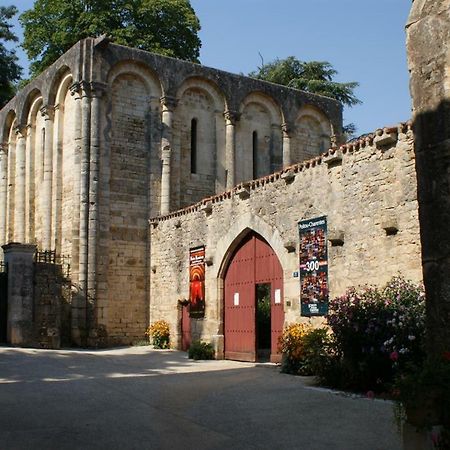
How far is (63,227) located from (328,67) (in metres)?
17.8

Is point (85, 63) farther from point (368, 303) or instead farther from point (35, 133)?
point (368, 303)

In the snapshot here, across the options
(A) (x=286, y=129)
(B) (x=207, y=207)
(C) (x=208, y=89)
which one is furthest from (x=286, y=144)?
(B) (x=207, y=207)

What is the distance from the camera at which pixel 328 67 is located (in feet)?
107

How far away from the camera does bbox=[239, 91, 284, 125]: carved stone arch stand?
75.3 ft

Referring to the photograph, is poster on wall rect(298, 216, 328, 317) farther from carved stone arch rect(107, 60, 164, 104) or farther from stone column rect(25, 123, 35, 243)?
stone column rect(25, 123, 35, 243)

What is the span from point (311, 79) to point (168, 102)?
13.1m

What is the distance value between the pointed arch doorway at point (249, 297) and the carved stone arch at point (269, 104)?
8.56 m

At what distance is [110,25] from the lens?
97.8ft

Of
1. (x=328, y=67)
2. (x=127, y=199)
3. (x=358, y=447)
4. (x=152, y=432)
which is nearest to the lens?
(x=358, y=447)

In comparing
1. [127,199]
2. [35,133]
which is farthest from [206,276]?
[35,133]

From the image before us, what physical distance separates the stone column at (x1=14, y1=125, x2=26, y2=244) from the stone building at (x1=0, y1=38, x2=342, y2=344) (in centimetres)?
4

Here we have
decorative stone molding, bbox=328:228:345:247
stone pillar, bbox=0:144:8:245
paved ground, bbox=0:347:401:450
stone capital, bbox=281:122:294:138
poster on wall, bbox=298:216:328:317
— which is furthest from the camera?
stone pillar, bbox=0:144:8:245

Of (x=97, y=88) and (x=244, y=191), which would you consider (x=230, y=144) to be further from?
(x=244, y=191)

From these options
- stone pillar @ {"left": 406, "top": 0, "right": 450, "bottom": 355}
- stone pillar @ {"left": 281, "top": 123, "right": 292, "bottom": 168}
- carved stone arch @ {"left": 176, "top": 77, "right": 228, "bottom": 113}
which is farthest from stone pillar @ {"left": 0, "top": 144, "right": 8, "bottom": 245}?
stone pillar @ {"left": 406, "top": 0, "right": 450, "bottom": 355}
